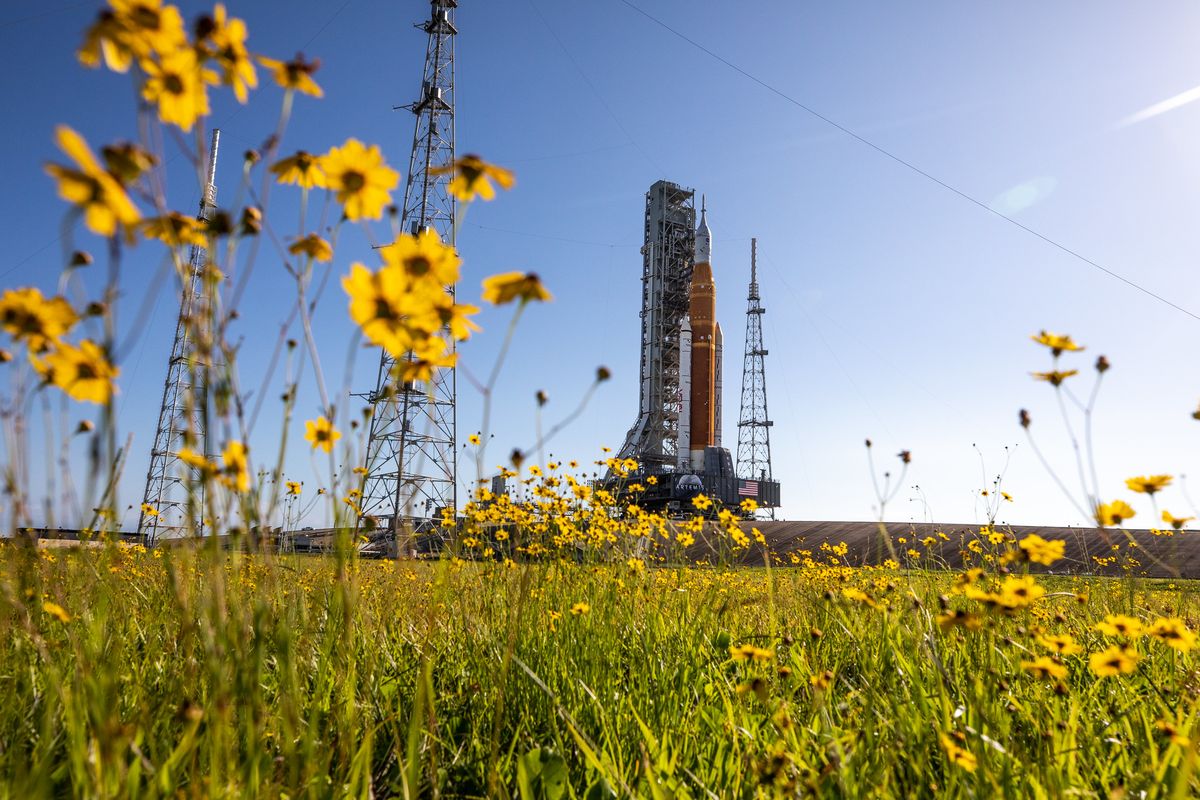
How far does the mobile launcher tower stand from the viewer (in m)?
27.9

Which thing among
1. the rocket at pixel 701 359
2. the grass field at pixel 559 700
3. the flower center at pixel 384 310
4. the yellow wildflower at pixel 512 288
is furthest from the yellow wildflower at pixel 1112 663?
the rocket at pixel 701 359

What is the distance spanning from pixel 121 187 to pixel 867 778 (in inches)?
62.1

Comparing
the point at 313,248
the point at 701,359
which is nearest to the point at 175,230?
the point at 313,248

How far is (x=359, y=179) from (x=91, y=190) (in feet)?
1.12

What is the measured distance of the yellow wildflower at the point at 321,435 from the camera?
1.17 meters

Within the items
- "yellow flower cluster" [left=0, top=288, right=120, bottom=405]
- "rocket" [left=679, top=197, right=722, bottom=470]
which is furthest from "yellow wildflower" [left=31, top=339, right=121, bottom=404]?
"rocket" [left=679, top=197, right=722, bottom=470]

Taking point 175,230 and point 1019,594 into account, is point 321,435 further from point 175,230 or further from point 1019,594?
point 1019,594

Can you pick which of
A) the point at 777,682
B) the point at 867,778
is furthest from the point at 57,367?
the point at 777,682

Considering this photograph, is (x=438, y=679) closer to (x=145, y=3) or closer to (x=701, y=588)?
(x=145, y=3)

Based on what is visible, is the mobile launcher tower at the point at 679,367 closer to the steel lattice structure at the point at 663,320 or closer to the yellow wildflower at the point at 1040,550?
the steel lattice structure at the point at 663,320

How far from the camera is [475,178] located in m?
0.92

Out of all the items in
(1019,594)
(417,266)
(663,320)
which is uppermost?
(663,320)

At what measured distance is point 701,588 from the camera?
4.41m

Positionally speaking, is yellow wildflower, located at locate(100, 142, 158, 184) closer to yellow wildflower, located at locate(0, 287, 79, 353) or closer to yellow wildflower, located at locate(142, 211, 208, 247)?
yellow wildflower, located at locate(142, 211, 208, 247)
